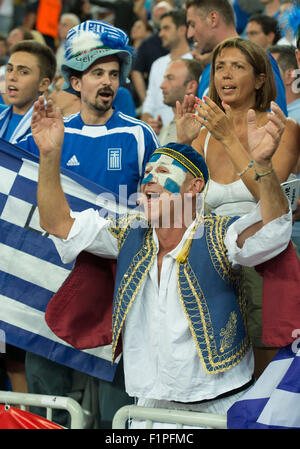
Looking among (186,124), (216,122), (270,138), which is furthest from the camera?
(186,124)

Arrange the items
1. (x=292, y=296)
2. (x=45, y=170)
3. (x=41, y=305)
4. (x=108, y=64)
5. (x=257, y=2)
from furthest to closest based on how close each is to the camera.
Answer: (x=257, y=2)
(x=108, y=64)
(x=41, y=305)
(x=45, y=170)
(x=292, y=296)

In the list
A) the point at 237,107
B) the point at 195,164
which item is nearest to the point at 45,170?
the point at 195,164

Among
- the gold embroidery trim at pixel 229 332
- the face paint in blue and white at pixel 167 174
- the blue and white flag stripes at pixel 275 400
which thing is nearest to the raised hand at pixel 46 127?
the face paint in blue and white at pixel 167 174

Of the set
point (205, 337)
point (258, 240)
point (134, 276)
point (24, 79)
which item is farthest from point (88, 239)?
point (24, 79)

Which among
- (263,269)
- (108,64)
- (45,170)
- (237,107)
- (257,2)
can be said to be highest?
(257,2)

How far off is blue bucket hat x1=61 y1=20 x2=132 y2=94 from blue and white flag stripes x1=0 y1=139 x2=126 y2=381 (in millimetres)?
656

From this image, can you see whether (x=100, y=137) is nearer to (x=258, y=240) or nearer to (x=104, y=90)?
(x=104, y=90)

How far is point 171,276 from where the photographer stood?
318cm

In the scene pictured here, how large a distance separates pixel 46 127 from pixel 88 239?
20.1 inches

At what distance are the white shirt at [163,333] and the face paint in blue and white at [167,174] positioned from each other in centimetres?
21
